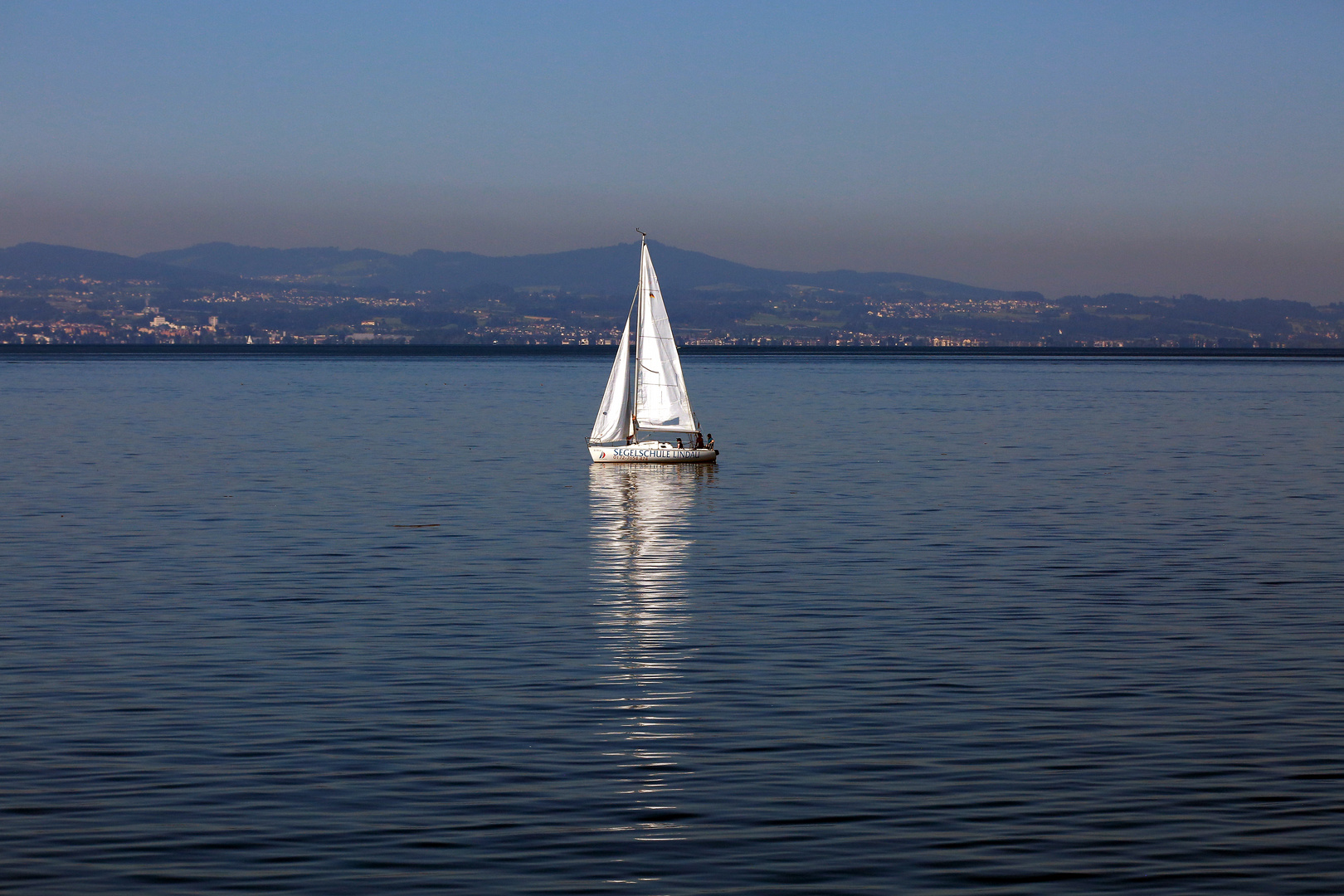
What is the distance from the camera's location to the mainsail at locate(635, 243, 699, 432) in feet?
240

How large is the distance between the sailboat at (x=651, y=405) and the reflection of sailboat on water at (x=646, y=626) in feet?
32.8

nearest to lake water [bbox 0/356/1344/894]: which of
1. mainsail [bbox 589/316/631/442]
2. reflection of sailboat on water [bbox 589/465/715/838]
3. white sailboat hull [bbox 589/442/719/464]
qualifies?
reflection of sailboat on water [bbox 589/465/715/838]

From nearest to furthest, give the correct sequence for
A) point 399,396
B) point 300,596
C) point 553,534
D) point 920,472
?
point 300,596 → point 553,534 → point 920,472 → point 399,396

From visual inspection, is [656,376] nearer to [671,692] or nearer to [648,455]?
[648,455]

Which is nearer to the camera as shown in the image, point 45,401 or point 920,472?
point 920,472

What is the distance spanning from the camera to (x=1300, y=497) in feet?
190

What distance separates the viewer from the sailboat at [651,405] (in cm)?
7312

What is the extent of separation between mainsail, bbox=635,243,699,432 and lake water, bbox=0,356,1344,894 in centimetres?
1506

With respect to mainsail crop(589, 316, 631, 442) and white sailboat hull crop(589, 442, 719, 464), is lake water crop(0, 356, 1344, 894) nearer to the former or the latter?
white sailboat hull crop(589, 442, 719, 464)

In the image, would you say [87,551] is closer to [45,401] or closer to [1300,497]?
[1300,497]

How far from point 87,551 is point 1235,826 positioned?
32.4 m

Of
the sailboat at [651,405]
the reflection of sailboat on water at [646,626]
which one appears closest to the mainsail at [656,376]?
the sailboat at [651,405]

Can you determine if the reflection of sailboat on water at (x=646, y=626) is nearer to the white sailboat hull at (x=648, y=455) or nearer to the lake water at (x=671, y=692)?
the lake water at (x=671, y=692)

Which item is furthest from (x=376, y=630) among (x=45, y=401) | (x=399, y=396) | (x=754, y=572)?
(x=399, y=396)
